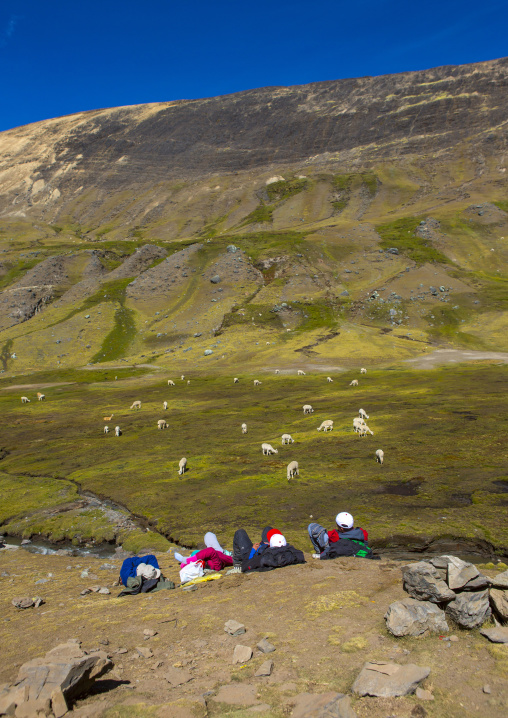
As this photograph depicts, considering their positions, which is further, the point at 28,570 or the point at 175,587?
the point at 28,570

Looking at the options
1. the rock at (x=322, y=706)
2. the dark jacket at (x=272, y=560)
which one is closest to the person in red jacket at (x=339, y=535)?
the dark jacket at (x=272, y=560)

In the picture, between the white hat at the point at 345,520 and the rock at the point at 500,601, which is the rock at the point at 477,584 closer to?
the rock at the point at 500,601

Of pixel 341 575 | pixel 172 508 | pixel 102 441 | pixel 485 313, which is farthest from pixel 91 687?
pixel 485 313

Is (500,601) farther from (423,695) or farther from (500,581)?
(423,695)

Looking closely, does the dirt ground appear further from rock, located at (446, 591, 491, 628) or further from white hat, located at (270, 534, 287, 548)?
white hat, located at (270, 534, 287, 548)

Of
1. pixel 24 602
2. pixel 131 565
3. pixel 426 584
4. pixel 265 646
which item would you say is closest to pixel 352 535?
pixel 426 584

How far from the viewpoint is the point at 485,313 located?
506 feet

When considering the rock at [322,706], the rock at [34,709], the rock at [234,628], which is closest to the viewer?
the rock at [322,706]

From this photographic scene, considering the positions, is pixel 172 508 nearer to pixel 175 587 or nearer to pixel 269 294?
pixel 175 587

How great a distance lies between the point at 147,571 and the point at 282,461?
2273 cm

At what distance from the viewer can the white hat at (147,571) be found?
18891 millimetres

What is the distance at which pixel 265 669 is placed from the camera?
10.6 metres

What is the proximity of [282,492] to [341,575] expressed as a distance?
607 inches

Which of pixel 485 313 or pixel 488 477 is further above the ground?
pixel 485 313
